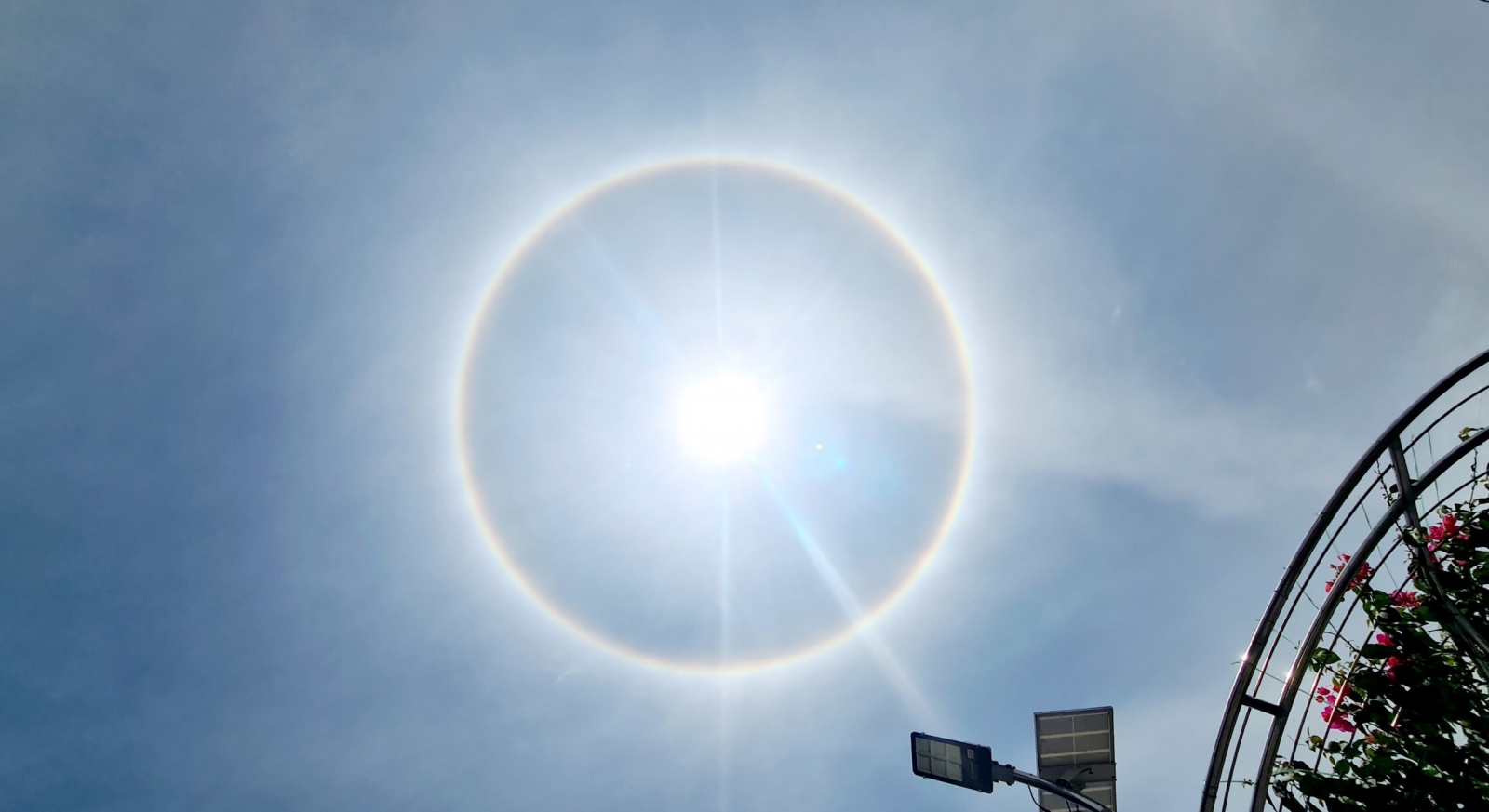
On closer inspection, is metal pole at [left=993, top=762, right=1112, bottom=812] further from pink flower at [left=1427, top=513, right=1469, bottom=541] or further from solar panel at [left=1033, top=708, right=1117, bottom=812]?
pink flower at [left=1427, top=513, right=1469, bottom=541]

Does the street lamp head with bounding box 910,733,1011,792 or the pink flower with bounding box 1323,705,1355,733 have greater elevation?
the pink flower with bounding box 1323,705,1355,733

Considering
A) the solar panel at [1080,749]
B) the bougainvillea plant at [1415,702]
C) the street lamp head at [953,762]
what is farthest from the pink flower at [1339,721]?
the street lamp head at [953,762]

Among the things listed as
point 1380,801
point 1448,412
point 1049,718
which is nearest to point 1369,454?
point 1448,412

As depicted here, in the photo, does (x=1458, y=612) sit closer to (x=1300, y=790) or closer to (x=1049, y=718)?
(x=1300, y=790)

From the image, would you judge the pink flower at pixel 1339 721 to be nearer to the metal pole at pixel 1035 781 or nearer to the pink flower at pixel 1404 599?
the pink flower at pixel 1404 599

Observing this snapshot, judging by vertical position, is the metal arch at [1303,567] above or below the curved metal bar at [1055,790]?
above

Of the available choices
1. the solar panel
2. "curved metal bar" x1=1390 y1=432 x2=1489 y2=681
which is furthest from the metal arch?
the solar panel

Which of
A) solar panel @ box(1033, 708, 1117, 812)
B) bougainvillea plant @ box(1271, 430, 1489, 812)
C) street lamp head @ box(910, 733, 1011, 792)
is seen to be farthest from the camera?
solar panel @ box(1033, 708, 1117, 812)
